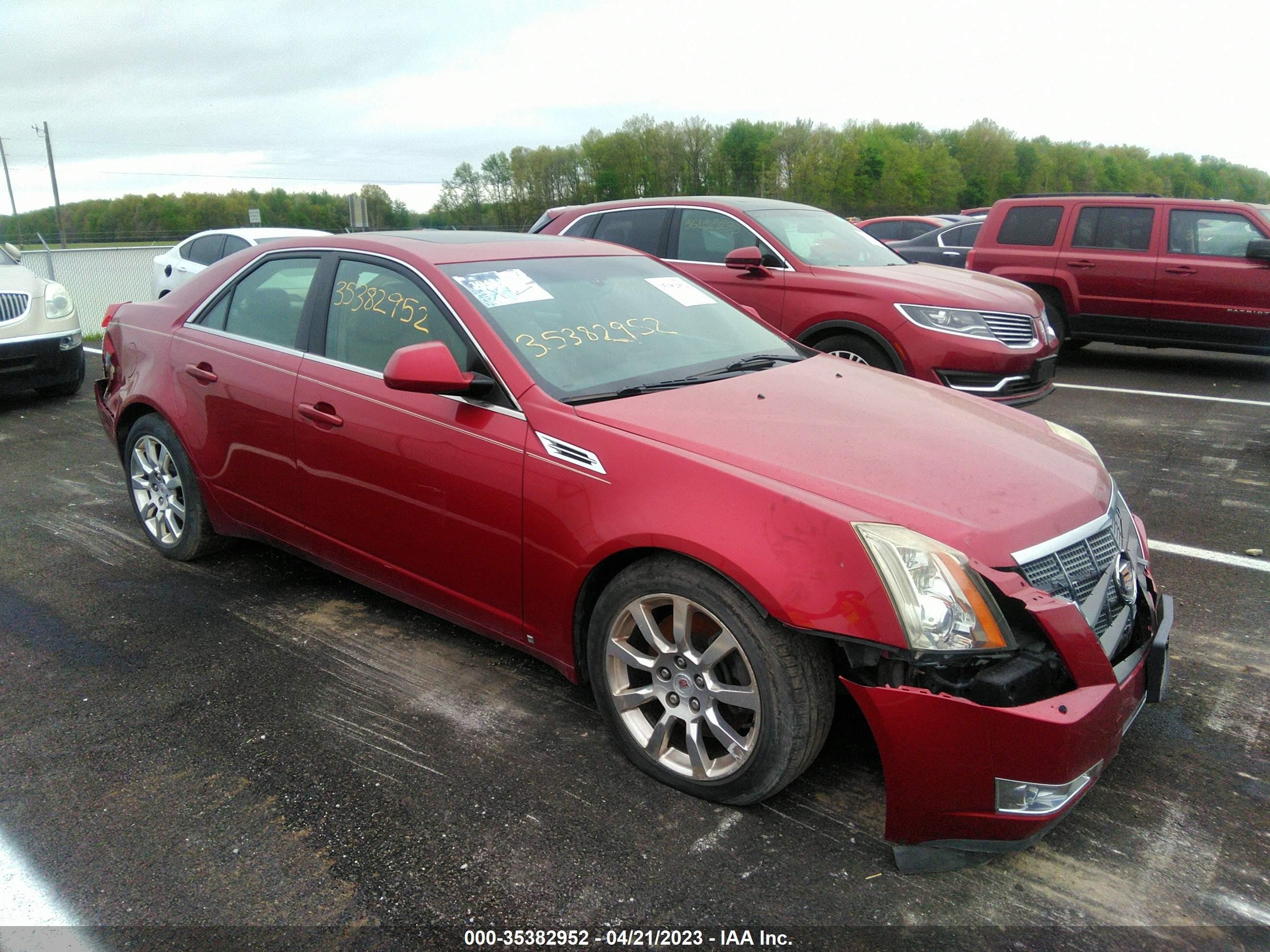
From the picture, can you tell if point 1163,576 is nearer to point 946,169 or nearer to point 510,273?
point 510,273

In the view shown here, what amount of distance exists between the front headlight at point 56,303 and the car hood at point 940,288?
6744 mm

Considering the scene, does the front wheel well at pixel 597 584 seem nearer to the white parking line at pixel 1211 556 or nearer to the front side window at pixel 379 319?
the front side window at pixel 379 319

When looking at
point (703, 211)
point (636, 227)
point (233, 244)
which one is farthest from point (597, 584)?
point (233, 244)

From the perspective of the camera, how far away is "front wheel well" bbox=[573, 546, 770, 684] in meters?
2.69

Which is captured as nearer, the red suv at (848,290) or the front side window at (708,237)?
the red suv at (848,290)

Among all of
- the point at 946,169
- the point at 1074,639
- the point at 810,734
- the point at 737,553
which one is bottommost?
the point at 810,734

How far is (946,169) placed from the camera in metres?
93.8

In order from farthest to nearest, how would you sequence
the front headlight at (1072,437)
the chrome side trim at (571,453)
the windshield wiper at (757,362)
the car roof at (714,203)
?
the car roof at (714,203), the windshield wiper at (757,362), the front headlight at (1072,437), the chrome side trim at (571,453)

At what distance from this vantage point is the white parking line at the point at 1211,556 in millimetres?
4609

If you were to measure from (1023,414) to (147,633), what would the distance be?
3669 millimetres

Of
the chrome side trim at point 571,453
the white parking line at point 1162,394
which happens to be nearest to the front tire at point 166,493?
the chrome side trim at point 571,453

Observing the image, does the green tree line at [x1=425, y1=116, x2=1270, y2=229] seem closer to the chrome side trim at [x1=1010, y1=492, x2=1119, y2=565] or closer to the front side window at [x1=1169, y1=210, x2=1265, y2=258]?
the front side window at [x1=1169, y1=210, x2=1265, y2=258]

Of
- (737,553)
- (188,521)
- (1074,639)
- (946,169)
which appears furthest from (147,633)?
(946,169)

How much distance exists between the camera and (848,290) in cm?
707
